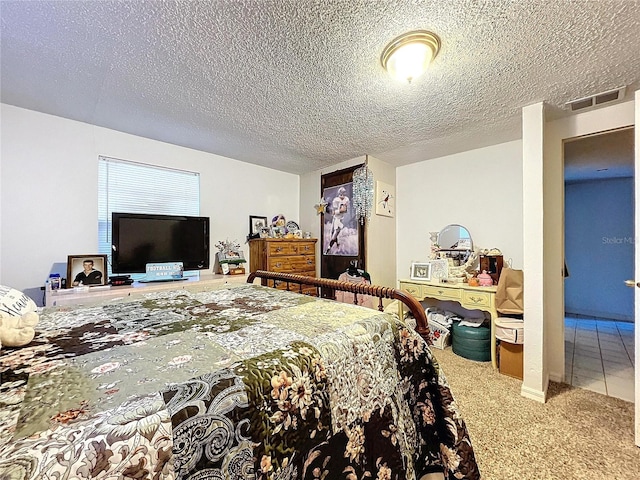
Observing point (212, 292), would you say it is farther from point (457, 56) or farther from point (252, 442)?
point (457, 56)

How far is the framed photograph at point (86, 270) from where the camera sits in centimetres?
237

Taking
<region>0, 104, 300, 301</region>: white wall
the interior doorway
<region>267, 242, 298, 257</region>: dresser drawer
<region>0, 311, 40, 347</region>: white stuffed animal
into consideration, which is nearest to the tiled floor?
the interior doorway

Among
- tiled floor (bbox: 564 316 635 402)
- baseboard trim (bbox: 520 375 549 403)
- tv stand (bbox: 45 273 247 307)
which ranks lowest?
tiled floor (bbox: 564 316 635 402)

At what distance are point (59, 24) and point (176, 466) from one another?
7.02ft

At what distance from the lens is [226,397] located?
653 millimetres

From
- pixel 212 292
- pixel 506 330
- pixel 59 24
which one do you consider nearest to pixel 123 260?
pixel 212 292

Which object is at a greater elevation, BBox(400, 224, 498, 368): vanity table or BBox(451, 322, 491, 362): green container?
BBox(400, 224, 498, 368): vanity table

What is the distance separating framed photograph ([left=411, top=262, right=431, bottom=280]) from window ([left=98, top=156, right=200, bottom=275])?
9.40 ft

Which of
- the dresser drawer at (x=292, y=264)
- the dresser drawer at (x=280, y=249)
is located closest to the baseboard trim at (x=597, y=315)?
the dresser drawer at (x=292, y=264)

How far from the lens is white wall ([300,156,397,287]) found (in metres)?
3.53

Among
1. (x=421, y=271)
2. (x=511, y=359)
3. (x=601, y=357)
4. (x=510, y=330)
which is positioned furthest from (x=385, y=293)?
(x=601, y=357)

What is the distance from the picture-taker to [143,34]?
1442 mm

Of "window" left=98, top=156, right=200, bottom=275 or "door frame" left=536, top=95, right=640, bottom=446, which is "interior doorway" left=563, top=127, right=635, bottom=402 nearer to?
"door frame" left=536, top=95, right=640, bottom=446

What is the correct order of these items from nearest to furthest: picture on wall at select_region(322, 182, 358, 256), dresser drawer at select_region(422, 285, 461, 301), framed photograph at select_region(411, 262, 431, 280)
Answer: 1. dresser drawer at select_region(422, 285, 461, 301)
2. framed photograph at select_region(411, 262, 431, 280)
3. picture on wall at select_region(322, 182, 358, 256)
